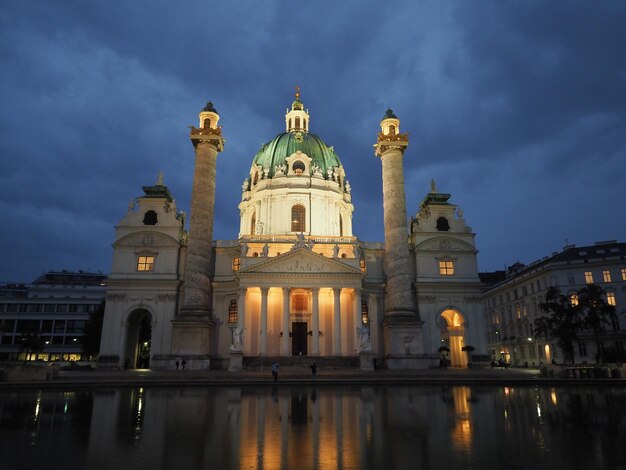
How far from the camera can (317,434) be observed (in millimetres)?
11008

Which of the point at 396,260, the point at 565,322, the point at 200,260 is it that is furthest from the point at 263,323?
the point at 565,322

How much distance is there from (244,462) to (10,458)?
4.43 metres

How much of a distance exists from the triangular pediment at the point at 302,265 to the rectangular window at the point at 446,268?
36.6 ft

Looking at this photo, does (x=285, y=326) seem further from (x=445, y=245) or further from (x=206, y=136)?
(x=445, y=245)

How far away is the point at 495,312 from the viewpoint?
75.4m

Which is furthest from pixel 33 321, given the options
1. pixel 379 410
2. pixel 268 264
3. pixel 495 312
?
pixel 379 410

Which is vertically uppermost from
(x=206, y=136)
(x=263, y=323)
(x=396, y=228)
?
(x=206, y=136)

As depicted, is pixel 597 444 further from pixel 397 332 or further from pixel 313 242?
pixel 313 242

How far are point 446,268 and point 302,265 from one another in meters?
17.4

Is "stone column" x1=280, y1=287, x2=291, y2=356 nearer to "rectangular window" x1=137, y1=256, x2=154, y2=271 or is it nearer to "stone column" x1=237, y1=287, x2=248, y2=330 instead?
"stone column" x1=237, y1=287, x2=248, y2=330

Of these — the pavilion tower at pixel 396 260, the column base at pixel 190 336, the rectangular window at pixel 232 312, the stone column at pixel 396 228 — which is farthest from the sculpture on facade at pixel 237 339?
the stone column at pixel 396 228

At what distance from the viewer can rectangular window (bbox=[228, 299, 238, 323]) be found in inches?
2011

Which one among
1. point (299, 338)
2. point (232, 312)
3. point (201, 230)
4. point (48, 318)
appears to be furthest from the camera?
point (48, 318)

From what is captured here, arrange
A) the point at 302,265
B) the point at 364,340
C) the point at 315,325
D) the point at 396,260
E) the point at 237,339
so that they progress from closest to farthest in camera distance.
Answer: the point at 237,339, the point at 364,340, the point at 396,260, the point at 315,325, the point at 302,265
